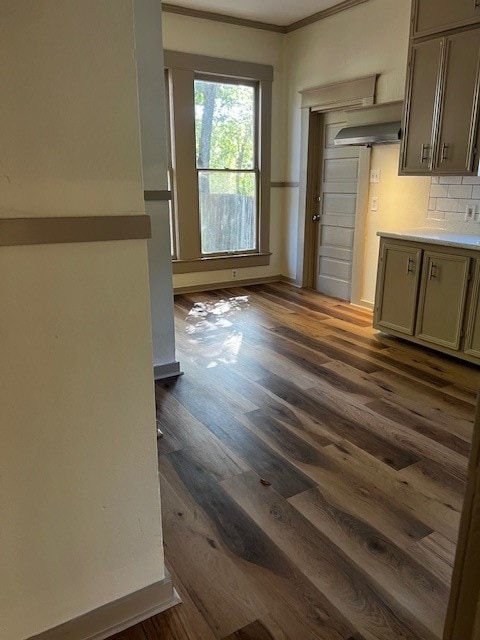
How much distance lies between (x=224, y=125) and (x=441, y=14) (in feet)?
8.43

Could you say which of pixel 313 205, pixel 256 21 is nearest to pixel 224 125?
pixel 256 21

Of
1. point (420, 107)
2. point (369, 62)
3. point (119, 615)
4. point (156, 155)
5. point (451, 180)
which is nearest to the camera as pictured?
point (119, 615)

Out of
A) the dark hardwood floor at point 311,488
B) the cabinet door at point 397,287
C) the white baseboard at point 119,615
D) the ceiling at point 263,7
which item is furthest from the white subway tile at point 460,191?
the white baseboard at point 119,615

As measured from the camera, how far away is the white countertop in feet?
10.7

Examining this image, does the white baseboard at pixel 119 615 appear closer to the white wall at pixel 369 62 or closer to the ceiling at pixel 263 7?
the white wall at pixel 369 62

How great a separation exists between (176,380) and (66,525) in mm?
1930

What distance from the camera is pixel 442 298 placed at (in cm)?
348

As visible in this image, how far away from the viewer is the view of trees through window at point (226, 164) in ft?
17.1

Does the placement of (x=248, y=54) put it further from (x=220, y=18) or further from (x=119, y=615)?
(x=119, y=615)

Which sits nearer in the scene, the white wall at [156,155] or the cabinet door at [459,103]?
the white wall at [156,155]

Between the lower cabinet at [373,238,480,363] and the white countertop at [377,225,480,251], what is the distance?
0.15ft

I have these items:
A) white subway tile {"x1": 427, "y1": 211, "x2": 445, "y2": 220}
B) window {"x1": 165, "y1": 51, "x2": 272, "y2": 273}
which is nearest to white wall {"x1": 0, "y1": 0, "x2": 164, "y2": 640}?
white subway tile {"x1": 427, "y1": 211, "x2": 445, "y2": 220}

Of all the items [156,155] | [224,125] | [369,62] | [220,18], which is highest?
[220,18]

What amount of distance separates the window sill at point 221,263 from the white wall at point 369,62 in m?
1.33
